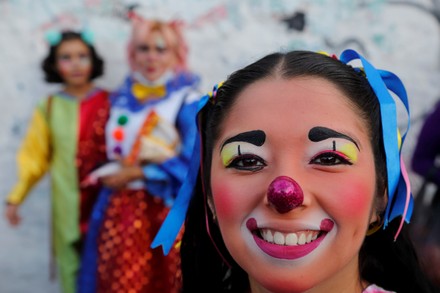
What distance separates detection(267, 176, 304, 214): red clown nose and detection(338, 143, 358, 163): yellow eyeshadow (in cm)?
13

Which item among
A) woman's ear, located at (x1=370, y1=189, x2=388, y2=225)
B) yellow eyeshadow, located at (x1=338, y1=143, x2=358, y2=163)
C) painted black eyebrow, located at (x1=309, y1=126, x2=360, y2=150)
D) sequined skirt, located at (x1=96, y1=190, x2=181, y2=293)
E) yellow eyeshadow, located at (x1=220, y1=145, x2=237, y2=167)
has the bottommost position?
sequined skirt, located at (x1=96, y1=190, x2=181, y2=293)

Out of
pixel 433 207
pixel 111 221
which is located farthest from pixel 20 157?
pixel 433 207

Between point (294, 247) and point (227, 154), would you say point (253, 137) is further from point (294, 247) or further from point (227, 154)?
point (294, 247)

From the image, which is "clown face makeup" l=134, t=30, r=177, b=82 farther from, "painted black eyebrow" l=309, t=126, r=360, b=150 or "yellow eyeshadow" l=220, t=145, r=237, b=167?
"painted black eyebrow" l=309, t=126, r=360, b=150

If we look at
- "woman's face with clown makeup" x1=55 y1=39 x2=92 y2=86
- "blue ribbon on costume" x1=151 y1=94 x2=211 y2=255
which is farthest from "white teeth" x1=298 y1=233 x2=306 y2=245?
"woman's face with clown makeup" x1=55 y1=39 x2=92 y2=86

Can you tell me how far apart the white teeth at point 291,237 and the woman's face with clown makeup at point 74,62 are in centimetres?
230

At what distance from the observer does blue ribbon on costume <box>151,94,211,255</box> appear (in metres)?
1.54

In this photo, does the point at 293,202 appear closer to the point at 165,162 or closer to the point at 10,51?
the point at 165,162

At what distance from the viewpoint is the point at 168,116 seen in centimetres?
290

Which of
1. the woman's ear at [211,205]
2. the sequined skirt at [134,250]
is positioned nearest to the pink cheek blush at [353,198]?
the woman's ear at [211,205]

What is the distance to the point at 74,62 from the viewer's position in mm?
3318

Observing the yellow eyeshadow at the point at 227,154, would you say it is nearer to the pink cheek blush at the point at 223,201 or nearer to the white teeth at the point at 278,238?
the pink cheek blush at the point at 223,201

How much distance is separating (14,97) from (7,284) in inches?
43.0

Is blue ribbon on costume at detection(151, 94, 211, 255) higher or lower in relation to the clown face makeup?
lower
